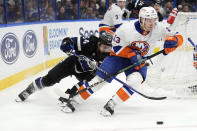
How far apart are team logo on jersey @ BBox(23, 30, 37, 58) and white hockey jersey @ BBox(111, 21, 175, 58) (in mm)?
2007

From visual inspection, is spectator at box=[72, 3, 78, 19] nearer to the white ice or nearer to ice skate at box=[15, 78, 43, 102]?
the white ice

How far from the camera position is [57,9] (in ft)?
21.1

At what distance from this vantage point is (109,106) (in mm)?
2959

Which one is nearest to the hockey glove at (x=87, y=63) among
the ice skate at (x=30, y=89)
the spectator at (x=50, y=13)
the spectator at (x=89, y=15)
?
the ice skate at (x=30, y=89)

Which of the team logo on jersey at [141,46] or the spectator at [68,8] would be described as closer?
the team logo on jersey at [141,46]

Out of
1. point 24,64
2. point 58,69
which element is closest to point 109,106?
point 58,69

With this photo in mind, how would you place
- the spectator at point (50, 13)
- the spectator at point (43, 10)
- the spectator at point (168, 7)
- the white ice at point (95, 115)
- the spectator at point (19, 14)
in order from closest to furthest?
the white ice at point (95, 115) → the spectator at point (19, 14) → the spectator at point (43, 10) → the spectator at point (50, 13) → the spectator at point (168, 7)

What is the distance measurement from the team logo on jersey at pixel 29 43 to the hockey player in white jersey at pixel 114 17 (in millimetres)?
1069

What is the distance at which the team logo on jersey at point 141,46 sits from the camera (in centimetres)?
292

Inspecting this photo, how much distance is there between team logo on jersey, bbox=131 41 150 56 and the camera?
2.92 m

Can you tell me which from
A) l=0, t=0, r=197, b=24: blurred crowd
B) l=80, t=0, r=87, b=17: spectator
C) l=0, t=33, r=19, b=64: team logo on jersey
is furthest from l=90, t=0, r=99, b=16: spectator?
l=0, t=33, r=19, b=64: team logo on jersey

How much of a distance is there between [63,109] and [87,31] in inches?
144

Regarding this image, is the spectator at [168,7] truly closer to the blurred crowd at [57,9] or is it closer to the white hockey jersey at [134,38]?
the blurred crowd at [57,9]

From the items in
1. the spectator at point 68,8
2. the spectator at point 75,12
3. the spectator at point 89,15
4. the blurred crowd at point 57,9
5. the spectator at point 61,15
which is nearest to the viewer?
the blurred crowd at point 57,9
